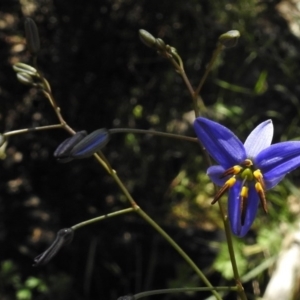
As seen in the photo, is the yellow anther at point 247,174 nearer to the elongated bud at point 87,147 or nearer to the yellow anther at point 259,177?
the yellow anther at point 259,177

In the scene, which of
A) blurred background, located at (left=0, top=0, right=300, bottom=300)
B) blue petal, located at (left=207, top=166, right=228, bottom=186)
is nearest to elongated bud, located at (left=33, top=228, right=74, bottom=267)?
blue petal, located at (left=207, top=166, right=228, bottom=186)

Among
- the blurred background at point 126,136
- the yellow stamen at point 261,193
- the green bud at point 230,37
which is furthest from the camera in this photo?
the blurred background at point 126,136

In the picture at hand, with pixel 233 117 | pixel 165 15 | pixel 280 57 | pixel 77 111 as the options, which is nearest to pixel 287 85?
pixel 280 57

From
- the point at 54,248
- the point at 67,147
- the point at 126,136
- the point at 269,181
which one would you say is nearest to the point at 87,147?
the point at 67,147

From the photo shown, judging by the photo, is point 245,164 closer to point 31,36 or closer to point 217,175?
point 217,175

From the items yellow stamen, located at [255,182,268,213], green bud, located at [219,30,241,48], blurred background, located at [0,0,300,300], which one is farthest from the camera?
blurred background, located at [0,0,300,300]

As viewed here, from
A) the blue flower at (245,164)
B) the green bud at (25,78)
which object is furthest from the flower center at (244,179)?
the green bud at (25,78)

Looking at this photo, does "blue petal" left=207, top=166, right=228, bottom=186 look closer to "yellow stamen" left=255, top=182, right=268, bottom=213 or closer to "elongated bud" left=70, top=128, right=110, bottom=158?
"yellow stamen" left=255, top=182, right=268, bottom=213
